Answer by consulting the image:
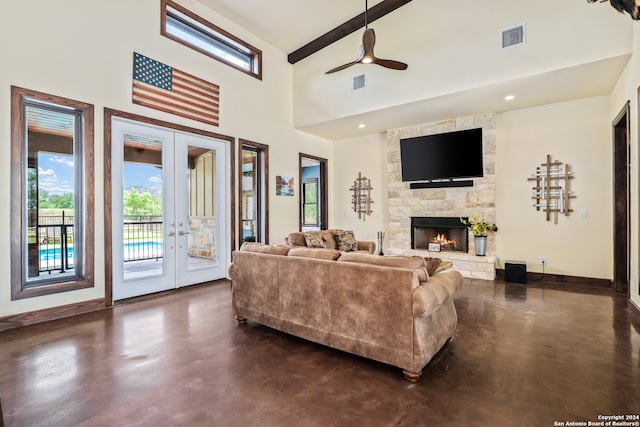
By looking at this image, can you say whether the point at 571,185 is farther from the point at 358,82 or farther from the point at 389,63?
the point at 358,82

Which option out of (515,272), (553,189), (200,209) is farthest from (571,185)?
(200,209)

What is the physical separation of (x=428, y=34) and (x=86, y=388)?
20.3 ft

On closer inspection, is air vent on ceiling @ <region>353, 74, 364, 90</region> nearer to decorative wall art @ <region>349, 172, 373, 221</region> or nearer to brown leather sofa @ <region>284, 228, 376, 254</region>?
decorative wall art @ <region>349, 172, 373, 221</region>

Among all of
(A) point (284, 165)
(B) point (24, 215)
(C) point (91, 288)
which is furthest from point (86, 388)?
(A) point (284, 165)

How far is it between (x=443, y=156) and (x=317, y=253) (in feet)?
14.5

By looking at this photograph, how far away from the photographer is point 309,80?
6742 millimetres

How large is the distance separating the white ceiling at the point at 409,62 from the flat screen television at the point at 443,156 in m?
0.41

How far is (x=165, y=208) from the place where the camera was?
4.90 meters

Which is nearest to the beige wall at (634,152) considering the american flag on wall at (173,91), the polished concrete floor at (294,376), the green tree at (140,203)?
the polished concrete floor at (294,376)

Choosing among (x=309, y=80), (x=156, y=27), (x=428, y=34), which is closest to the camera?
(x=156, y=27)

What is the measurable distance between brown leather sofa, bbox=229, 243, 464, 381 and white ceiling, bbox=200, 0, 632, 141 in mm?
3565

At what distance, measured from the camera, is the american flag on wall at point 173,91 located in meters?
4.52

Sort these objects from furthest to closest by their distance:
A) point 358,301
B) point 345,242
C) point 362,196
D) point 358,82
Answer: point 362,196 → point 358,82 → point 345,242 → point 358,301

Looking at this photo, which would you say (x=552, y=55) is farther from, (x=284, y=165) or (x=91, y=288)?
(x=91, y=288)
